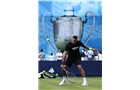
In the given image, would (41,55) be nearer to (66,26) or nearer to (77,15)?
(66,26)

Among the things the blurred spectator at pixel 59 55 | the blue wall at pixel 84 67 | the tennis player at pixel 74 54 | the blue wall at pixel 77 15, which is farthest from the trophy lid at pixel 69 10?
the tennis player at pixel 74 54

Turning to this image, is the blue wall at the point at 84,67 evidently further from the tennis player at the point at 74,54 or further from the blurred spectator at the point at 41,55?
the tennis player at the point at 74,54

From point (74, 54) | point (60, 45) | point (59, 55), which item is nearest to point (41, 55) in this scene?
point (59, 55)

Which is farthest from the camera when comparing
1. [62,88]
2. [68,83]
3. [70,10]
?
[70,10]

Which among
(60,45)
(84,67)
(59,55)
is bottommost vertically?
(84,67)

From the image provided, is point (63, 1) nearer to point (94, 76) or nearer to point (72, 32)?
point (72, 32)

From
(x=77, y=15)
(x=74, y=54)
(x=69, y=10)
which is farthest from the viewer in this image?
(x=77, y=15)

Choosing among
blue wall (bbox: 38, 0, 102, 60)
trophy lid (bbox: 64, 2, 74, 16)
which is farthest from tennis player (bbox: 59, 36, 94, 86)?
trophy lid (bbox: 64, 2, 74, 16)

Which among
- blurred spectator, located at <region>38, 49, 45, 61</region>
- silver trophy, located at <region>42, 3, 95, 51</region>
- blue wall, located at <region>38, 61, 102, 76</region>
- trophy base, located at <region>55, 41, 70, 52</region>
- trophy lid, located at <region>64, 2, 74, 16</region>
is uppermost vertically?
trophy lid, located at <region>64, 2, 74, 16</region>

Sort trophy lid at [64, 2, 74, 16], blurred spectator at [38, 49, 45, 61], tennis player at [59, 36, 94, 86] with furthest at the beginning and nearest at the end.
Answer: trophy lid at [64, 2, 74, 16]
blurred spectator at [38, 49, 45, 61]
tennis player at [59, 36, 94, 86]

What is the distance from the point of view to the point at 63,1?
18.2 meters

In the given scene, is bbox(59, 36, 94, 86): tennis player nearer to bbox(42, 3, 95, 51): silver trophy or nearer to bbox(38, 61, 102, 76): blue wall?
bbox(38, 61, 102, 76): blue wall

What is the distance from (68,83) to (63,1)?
5826 mm
